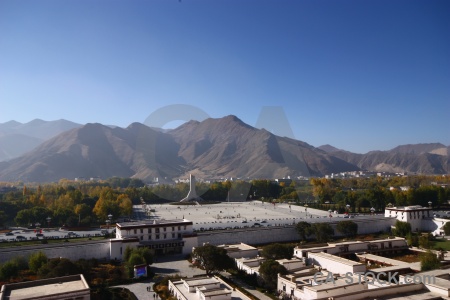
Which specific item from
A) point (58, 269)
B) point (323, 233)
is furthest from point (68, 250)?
point (323, 233)

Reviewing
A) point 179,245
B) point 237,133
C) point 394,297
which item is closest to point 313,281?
point 394,297

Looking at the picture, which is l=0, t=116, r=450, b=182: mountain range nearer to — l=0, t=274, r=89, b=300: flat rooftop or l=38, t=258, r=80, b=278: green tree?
l=38, t=258, r=80, b=278: green tree

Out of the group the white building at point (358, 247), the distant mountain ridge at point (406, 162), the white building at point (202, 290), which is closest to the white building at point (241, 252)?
the white building at point (358, 247)

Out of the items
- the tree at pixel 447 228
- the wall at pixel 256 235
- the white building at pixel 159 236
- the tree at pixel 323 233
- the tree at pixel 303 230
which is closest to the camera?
the white building at pixel 159 236

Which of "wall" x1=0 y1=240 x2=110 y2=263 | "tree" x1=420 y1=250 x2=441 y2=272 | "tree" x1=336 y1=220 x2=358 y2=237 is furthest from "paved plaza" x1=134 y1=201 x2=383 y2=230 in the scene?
"tree" x1=420 y1=250 x2=441 y2=272

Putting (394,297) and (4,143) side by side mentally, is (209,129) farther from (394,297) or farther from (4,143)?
(394,297)

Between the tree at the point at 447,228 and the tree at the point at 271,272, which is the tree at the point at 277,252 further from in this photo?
the tree at the point at 447,228
